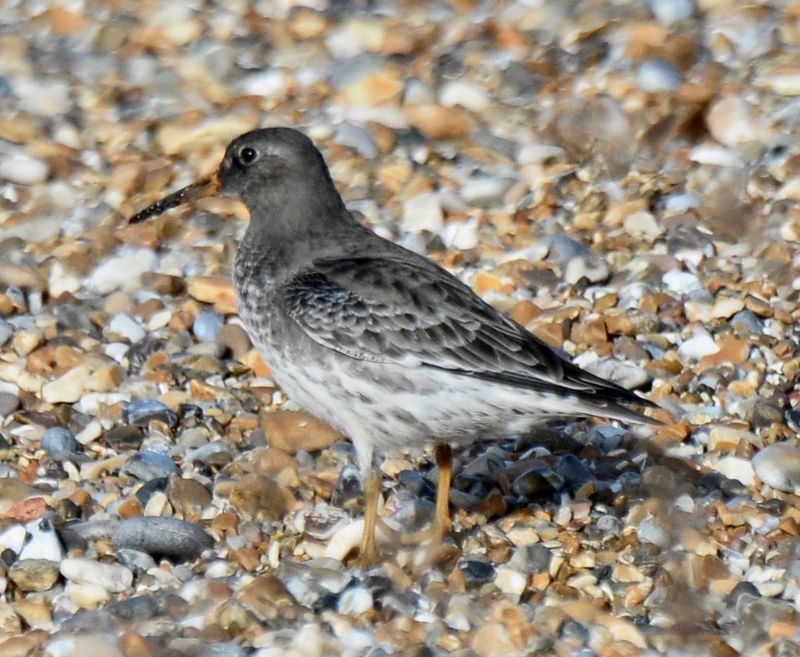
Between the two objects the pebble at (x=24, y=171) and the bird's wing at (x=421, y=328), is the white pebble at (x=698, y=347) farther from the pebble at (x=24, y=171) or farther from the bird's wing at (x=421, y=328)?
the pebble at (x=24, y=171)

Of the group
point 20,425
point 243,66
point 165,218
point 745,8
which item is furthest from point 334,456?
point 745,8

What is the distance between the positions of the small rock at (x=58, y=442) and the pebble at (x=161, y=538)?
0.94m

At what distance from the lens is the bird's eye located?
8.05 m

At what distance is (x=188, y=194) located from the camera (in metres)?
8.55

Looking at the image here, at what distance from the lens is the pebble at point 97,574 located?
6.77 m

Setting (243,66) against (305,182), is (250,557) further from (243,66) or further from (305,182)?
(243,66)

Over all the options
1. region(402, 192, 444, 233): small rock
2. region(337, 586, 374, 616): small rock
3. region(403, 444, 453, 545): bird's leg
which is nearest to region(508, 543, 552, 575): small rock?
region(403, 444, 453, 545): bird's leg

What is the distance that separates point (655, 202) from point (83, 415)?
377 centimetres

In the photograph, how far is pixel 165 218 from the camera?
10227 millimetres

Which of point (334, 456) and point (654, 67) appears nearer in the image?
point (334, 456)

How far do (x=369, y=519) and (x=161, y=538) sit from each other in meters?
0.91

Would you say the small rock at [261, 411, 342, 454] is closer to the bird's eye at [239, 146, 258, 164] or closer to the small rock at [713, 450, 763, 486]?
the bird's eye at [239, 146, 258, 164]

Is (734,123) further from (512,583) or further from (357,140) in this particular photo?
(512,583)

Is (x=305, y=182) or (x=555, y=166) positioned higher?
(x=305, y=182)
